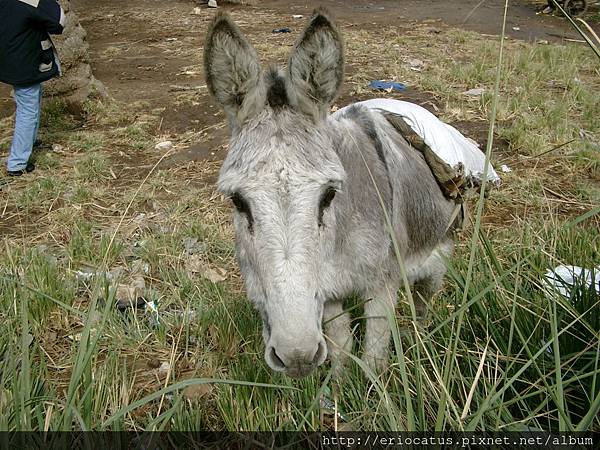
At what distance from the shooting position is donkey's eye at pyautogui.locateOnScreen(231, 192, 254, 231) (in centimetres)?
172

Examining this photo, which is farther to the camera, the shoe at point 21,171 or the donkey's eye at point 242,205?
the shoe at point 21,171

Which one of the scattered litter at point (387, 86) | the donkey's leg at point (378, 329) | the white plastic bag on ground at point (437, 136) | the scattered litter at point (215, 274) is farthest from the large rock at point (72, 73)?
the donkey's leg at point (378, 329)

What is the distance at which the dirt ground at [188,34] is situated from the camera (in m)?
6.88

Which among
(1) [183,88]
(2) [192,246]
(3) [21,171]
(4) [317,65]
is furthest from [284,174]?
(1) [183,88]

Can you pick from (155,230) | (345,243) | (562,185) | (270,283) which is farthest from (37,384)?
(562,185)

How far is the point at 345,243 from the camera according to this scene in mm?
2193

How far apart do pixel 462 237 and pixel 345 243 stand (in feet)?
5.83

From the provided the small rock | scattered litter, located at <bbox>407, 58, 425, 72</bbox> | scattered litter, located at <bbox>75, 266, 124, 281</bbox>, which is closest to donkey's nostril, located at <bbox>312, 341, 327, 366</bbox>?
the small rock

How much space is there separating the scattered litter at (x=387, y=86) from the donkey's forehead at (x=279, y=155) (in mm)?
5431

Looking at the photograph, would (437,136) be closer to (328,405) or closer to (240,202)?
(240,202)

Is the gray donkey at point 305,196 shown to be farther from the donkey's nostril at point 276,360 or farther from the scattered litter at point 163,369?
the scattered litter at point 163,369

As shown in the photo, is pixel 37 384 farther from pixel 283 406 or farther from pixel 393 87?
pixel 393 87

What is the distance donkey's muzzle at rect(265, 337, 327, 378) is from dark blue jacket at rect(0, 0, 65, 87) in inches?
216

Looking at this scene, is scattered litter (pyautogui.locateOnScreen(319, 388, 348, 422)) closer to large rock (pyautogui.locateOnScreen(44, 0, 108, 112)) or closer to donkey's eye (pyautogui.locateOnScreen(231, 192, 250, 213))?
donkey's eye (pyautogui.locateOnScreen(231, 192, 250, 213))
